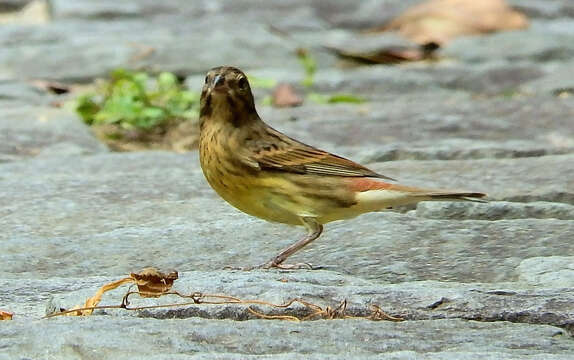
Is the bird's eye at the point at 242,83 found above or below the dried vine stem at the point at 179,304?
above

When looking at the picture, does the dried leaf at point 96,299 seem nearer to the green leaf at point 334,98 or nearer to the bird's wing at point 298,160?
the bird's wing at point 298,160

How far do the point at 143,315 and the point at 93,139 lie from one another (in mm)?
2404

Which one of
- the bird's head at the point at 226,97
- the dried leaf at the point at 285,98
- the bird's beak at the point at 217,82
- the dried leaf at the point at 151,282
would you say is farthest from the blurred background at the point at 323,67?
the dried leaf at the point at 151,282

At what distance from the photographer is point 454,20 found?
22.6ft

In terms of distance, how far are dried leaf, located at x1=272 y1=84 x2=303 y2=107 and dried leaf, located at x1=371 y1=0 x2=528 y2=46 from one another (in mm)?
1380

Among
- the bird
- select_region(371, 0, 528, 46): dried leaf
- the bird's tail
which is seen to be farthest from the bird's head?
select_region(371, 0, 528, 46): dried leaf

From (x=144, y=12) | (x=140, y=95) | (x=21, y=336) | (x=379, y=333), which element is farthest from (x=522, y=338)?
(x=144, y=12)

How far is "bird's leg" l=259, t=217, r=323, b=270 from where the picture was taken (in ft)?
10.5

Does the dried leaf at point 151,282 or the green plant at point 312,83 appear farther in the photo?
the green plant at point 312,83

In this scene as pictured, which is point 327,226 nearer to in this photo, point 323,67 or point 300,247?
point 300,247

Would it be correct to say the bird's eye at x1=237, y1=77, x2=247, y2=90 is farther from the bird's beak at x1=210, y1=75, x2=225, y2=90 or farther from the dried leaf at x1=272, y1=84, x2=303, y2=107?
the dried leaf at x1=272, y1=84, x2=303, y2=107

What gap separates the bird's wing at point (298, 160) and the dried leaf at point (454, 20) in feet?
9.97

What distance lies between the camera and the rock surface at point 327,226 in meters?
2.33

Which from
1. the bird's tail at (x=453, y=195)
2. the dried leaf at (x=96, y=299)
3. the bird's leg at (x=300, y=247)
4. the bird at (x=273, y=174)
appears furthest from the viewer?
the bird at (x=273, y=174)
